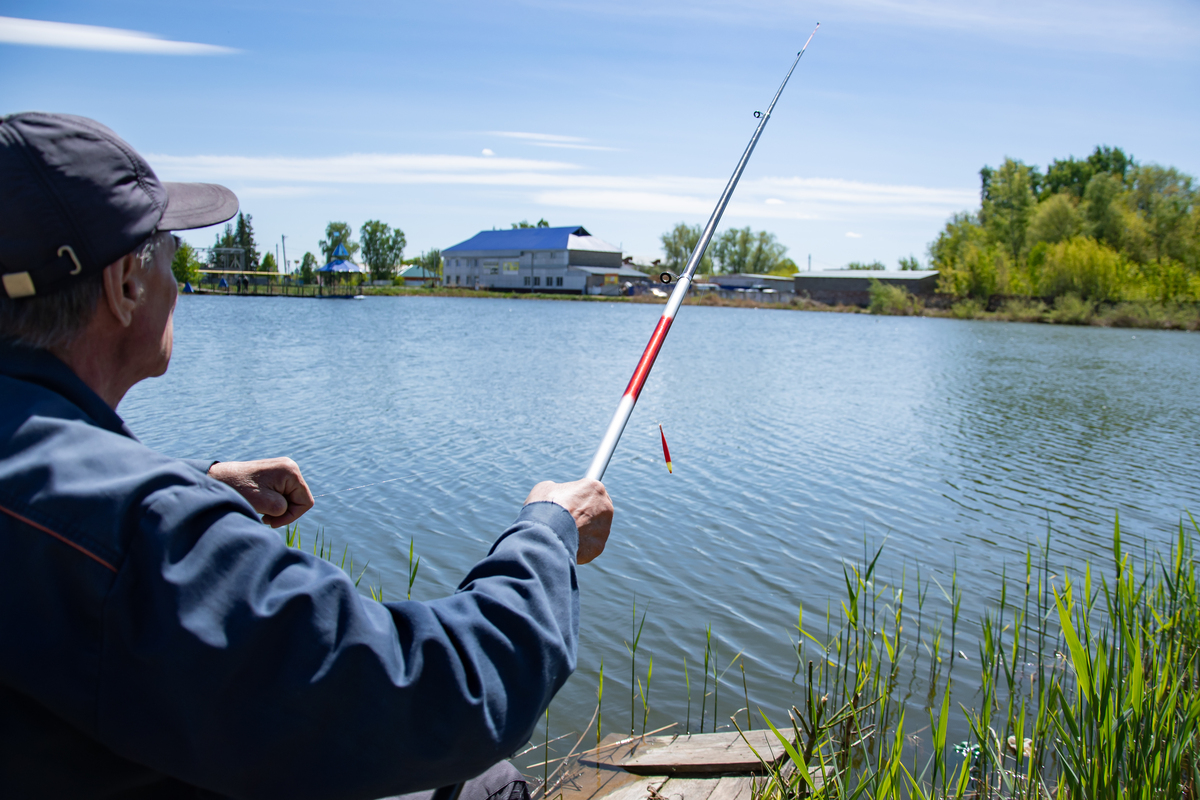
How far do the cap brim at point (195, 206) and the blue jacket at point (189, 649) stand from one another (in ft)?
1.18

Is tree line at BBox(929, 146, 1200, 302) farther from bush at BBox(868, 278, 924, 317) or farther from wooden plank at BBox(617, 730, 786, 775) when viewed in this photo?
wooden plank at BBox(617, 730, 786, 775)

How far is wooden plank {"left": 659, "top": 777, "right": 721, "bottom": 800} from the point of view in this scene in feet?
10.6

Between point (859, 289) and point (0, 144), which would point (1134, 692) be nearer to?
point (0, 144)

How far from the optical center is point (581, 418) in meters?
14.2

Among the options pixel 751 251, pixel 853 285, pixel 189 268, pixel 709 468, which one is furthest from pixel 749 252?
pixel 709 468

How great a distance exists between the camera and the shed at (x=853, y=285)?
76.5 m

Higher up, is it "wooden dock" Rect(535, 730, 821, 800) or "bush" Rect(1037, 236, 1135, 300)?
"bush" Rect(1037, 236, 1135, 300)

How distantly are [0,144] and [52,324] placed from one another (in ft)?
0.76

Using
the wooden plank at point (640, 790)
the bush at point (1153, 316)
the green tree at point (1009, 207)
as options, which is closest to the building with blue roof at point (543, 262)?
the green tree at point (1009, 207)

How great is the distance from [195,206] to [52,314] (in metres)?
0.39

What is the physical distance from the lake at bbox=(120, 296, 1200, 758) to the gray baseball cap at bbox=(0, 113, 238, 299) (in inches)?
166

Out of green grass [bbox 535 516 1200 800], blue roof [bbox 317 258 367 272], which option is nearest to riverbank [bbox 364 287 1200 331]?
blue roof [bbox 317 258 367 272]

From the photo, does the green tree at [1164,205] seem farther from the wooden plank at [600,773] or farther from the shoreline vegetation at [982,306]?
the wooden plank at [600,773]

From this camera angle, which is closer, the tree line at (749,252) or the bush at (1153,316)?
the bush at (1153,316)
